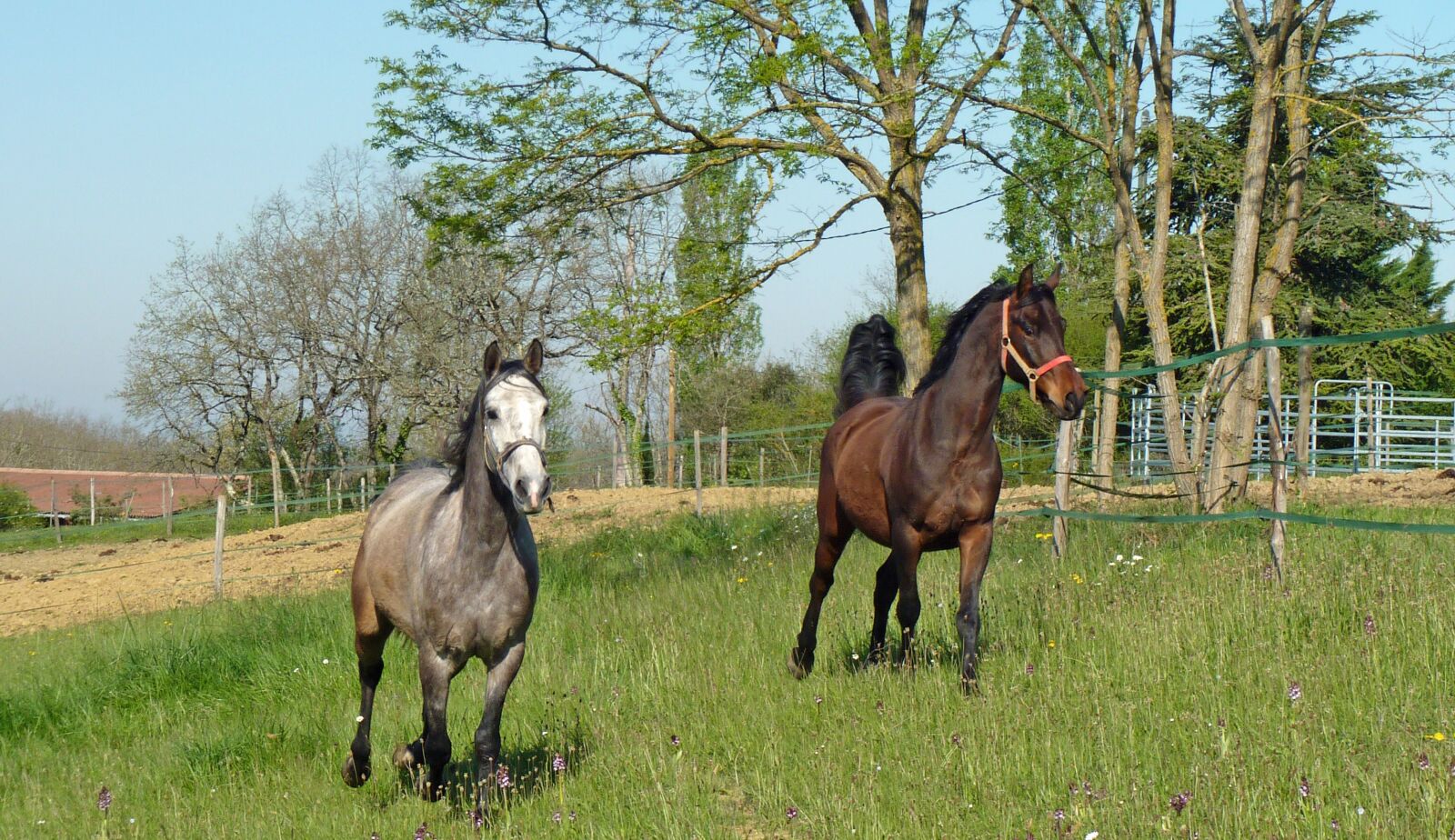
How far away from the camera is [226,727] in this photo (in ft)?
25.2

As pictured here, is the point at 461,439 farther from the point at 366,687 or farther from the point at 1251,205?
the point at 1251,205

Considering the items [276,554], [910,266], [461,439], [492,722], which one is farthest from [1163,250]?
[276,554]

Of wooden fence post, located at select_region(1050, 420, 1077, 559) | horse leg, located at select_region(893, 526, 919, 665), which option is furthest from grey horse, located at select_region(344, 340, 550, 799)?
wooden fence post, located at select_region(1050, 420, 1077, 559)

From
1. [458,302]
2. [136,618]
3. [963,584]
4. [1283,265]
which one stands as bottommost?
[136,618]

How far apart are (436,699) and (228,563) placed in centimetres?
1527

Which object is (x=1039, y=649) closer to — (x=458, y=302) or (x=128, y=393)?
(x=458, y=302)

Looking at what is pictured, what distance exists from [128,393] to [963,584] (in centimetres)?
3938

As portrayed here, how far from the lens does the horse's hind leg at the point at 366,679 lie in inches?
239

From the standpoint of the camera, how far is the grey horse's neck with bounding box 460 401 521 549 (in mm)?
5211

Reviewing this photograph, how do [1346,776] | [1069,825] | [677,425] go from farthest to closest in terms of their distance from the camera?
1. [677,425]
2. [1346,776]
3. [1069,825]

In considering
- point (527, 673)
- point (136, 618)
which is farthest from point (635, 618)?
point (136, 618)

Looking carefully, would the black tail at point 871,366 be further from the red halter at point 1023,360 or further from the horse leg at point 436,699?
the horse leg at point 436,699

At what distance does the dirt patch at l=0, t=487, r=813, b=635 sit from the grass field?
4.91 meters

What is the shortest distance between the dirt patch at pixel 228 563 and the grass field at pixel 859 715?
4906 mm
